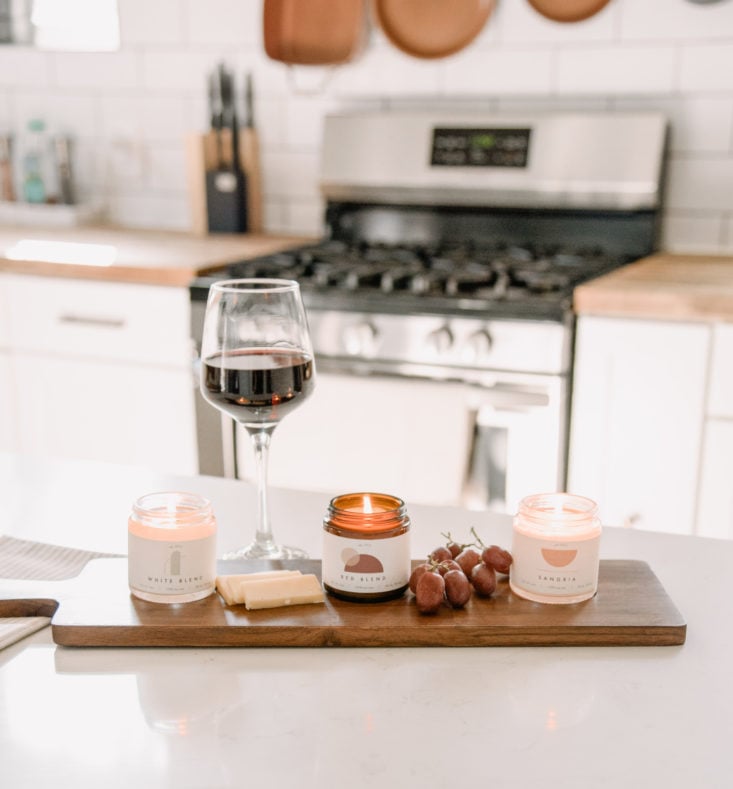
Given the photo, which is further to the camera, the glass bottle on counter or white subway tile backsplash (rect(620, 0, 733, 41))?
the glass bottle on counter

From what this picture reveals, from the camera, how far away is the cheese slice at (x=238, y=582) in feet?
2.79

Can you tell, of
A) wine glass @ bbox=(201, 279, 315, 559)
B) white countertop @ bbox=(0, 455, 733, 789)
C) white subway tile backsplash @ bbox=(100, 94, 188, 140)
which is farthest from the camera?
white subway tile backsplash @ bbox=(100, 94, 188, 140)

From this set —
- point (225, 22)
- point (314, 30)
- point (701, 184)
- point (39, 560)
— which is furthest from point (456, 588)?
point (225, 22)

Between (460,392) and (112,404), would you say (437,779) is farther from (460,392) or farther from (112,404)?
(112,404)

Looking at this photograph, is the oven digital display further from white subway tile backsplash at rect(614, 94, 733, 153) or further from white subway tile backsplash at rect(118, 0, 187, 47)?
white subway tile backsplash at rect(118, 0, 187, 47)

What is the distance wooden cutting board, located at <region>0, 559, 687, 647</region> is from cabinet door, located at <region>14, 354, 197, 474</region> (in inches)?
62.5

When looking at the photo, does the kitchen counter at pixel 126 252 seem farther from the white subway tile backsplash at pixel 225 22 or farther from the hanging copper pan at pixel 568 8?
the hanging copper pan at pixel 568 8

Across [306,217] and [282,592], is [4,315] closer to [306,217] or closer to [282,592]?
[306,217]

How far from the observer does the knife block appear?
289 cm

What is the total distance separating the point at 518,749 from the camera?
2.19 feet

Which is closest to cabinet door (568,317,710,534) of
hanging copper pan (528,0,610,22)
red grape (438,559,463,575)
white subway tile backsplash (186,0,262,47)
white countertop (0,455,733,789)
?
hanging copper pan (528,0,610,22)

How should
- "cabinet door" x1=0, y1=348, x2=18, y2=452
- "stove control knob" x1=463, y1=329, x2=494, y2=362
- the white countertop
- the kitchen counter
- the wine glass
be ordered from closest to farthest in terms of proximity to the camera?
the white countertop
the wine glass
"stove control knob" x1=463, y1=329, x2=494, y2=362
the kitchen counter
"cabinet door" x1=0, y1=348, x2=18, y2=452

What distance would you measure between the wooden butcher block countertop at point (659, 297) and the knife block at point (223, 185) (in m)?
1.18

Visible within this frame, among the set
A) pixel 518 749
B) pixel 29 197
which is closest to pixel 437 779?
pixel 518 749
